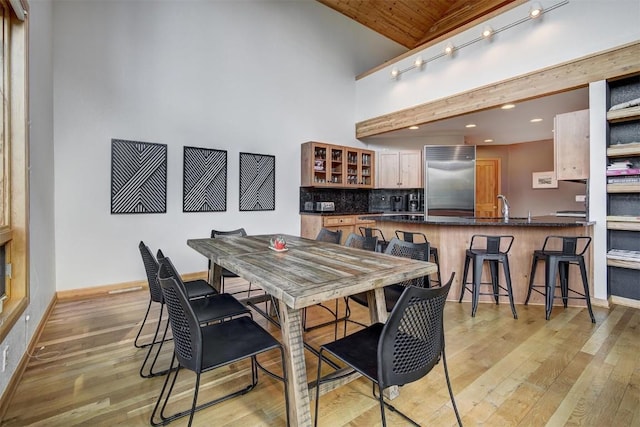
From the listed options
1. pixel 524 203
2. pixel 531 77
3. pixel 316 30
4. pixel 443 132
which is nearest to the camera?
pixel 531 77

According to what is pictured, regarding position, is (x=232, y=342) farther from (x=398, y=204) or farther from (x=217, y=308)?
(x=398, y=204)

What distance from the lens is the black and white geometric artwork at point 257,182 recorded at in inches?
188

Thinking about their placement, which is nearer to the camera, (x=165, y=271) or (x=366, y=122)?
(x=165, y=271)

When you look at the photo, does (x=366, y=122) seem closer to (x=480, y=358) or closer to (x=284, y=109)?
(x=284, y=109)

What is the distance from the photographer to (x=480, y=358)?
2.18m

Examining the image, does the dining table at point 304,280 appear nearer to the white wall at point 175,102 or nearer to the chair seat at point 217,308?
the chair seat at point 217,308

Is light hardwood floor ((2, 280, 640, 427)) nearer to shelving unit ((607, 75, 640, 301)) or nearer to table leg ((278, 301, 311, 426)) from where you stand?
table leg ((278, 301, 311, 426))

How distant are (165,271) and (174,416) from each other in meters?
0.76

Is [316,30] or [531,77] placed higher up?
[316,30]

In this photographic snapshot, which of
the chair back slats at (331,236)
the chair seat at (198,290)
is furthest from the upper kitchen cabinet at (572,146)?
the chair seat at (198,290)

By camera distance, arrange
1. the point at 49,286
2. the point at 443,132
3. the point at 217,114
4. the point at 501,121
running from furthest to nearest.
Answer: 1. the point at 443,132
2. the point at 501,121
3. the point at 217,114
4. the point at 49,286

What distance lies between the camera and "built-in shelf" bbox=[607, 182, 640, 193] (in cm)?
308

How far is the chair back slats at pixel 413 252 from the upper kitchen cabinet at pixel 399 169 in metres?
4.18

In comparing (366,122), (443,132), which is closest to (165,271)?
(366,122)
